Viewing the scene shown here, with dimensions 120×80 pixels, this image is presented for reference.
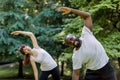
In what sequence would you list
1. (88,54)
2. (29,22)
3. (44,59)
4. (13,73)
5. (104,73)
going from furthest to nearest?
(13,73), (29,22), (44,59), (104,73), (88,54)

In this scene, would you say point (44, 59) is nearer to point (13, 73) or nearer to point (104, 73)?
point (104, 73)

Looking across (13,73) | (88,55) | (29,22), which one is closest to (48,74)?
(88,55)

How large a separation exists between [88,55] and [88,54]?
17mm

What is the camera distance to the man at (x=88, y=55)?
4.09m

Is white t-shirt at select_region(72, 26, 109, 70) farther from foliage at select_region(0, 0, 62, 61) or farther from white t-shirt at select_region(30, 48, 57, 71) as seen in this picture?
foliage at select_region(0, 0, 62, 61)

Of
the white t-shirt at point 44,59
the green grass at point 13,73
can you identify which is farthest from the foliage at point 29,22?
the white t-shirt at point 44,59

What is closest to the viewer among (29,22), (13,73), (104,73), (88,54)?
(88,54)

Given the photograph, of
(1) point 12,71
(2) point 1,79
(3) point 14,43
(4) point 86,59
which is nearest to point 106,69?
(4) point 86,59

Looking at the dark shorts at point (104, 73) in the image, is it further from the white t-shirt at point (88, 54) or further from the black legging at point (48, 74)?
the black legging at point (48, 74)

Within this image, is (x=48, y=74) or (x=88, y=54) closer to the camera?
(x=88, y=54)

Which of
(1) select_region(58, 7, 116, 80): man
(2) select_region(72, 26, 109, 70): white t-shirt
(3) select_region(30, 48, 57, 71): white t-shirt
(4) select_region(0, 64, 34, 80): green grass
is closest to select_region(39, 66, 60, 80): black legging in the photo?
(3) select_region(30, 48, 57, 71): white t-shirt

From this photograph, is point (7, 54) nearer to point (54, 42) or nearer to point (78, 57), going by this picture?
point (54, 42)

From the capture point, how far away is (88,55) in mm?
4129

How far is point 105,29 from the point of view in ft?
38.1
